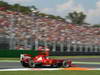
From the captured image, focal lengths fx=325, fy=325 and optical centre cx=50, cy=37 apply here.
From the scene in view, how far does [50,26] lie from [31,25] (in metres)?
3.22

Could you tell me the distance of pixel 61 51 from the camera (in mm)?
36562

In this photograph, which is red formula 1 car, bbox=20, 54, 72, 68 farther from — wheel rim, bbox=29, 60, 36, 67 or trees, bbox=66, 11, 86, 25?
trees, bbox=66, 11, 86, 25

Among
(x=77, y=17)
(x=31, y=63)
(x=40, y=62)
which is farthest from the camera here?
(x=77, y=17)

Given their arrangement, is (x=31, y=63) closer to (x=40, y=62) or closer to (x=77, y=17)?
(x=40, y=62)

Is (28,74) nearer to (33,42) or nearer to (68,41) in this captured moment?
(33,42)

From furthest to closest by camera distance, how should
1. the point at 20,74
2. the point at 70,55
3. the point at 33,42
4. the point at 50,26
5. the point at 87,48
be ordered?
the point at 50,26, the point at 87,48, the point at 70,55, the point at 33,42, the point at 20,74

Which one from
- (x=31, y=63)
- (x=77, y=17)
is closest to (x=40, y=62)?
(x=31, y=63)

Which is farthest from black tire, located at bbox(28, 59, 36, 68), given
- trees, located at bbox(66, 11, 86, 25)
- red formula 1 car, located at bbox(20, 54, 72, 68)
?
trees, located at bbox(66, 11, 86, 25)

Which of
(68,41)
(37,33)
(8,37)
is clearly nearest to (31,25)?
(37,33)

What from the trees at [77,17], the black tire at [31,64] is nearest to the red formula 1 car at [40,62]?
the black tire at [31,64]

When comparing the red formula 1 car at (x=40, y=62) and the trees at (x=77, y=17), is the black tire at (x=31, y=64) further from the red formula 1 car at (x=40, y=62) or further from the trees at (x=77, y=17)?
the trees at (x=77, y=17)

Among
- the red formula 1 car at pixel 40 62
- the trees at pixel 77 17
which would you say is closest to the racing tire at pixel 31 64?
the red formula 1 car at pixel 40 62

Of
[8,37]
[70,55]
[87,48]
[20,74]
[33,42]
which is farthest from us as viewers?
[87,48]

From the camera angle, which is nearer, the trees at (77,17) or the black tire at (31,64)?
the black tire at (31,64)
